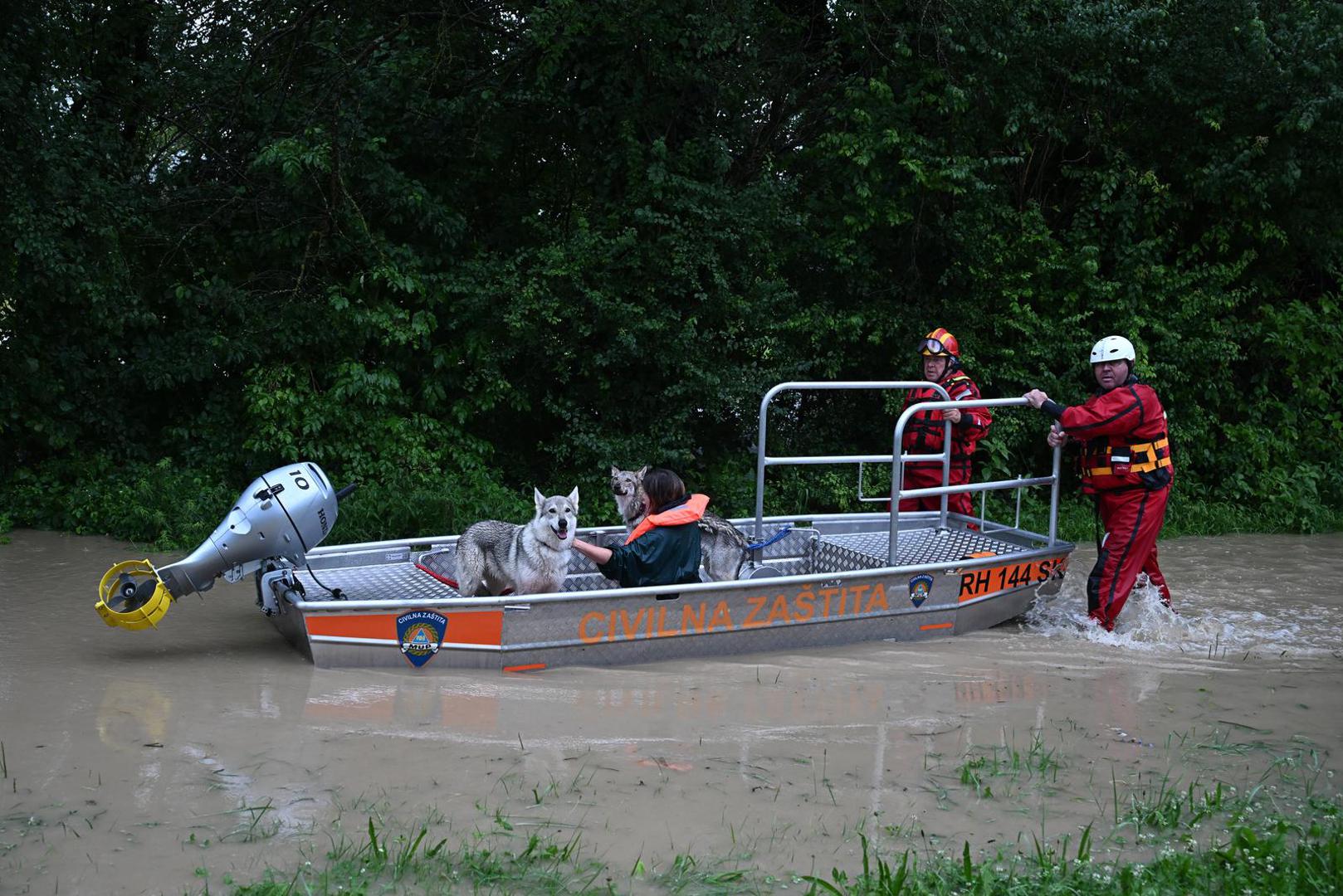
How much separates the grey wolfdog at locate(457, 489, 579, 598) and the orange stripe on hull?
45cm

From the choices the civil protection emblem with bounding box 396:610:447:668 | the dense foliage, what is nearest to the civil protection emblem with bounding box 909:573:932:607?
the civil protection emblem with bounding box 396:610:447:668

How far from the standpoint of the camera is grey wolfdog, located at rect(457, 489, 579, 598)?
273 inches

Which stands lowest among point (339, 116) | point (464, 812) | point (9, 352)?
point (464, 812)

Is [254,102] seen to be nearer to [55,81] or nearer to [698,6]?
[55,81]

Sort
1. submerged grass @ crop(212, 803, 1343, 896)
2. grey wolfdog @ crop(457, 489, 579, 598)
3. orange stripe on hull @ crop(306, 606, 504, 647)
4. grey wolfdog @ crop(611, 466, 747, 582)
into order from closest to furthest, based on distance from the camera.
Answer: submerged grass @ crop(212, 803, 1343, 896)
orange stripe on hull @ crop(306, 606, 504, 647)
grey wolfdog @ crop(457, 489, 579, 598)
grey wolfdog @ crop(611, 466, 747, 582)

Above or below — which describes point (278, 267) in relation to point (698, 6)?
below

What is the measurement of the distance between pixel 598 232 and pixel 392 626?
20.0ft

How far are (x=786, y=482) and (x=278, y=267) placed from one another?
5.66 m

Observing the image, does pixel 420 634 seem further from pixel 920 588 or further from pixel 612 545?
pixel 920 588

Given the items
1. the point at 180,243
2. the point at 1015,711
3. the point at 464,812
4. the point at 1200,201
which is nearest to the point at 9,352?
the point at 180,243

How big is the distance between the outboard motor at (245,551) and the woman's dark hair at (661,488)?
6.19 feet

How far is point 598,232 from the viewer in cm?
1169

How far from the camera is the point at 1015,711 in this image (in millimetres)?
6414

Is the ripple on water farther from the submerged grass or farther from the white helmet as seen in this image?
the submerged grass
